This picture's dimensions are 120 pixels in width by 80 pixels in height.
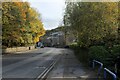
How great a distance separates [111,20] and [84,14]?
9.80 ft

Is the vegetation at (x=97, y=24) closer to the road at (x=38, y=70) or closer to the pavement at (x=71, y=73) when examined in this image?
the pavement at (x=71, y=73)

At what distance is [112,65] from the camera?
22156 millimetres

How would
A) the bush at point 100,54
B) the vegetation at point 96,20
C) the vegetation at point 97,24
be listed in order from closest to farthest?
the bush at point 100,54, the vegetation at point 97,24, the vegetation at point 96,20

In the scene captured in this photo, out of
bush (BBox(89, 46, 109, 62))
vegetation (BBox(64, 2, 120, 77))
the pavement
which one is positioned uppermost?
vegetation (BBox(64, 2, 120, 77))

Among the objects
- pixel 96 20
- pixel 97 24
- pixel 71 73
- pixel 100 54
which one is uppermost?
pixel 96 20

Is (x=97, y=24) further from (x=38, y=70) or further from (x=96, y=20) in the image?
(x=38, y=70)

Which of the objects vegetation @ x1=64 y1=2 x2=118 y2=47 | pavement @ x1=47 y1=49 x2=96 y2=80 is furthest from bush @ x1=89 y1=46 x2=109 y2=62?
vegetation @ x1=64 y1=2 x2=118 y2=47

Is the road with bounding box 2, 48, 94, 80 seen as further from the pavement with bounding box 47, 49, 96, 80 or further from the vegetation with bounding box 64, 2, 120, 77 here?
the vegetation with bounding box 64, 2, 120, 77

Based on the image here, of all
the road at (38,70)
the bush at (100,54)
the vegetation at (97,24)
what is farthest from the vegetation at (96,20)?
the bush at (100,54)

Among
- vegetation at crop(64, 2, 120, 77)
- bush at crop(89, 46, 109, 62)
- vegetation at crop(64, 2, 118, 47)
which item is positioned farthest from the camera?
vegetation at crop(64, 2, 118, 47)

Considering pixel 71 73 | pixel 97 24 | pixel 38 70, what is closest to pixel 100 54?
pixel 71 73

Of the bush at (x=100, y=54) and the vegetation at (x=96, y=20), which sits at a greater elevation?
the vegetation at (x=96, y=20)

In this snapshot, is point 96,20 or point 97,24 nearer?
point 96,20

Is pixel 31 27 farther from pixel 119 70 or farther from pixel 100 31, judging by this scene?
pixel 119 70
